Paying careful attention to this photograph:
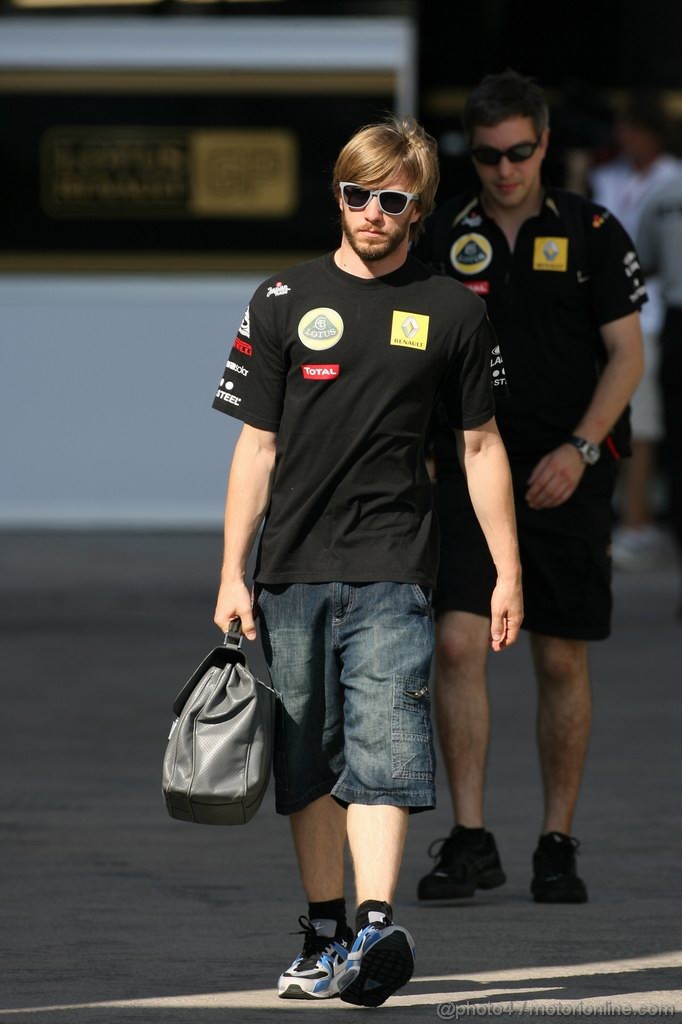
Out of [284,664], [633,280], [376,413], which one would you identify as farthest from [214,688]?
[633,280]

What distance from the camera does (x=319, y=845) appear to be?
473 cm

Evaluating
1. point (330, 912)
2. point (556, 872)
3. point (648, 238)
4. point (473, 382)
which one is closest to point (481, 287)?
point (473, 382)

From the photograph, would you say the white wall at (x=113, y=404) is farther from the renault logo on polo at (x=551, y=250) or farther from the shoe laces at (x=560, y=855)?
the shoe laces at (x=560, y=855)

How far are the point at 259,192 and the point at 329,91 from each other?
669mm

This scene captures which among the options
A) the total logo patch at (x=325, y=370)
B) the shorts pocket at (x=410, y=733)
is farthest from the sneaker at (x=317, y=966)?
the total logo patch at (x=325, y=370)

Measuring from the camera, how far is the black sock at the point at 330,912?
15.5 feet

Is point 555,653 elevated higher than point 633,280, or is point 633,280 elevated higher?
point 633,280

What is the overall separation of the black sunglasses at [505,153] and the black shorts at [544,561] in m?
0.80

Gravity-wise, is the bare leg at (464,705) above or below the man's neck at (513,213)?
below

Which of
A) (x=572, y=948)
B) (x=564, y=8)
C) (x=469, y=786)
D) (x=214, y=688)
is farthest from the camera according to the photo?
(x=564, y=8)

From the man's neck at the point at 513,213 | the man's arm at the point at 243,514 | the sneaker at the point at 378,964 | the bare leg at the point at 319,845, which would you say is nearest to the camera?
the sneaker at the point at 378,964

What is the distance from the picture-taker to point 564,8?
1163cm

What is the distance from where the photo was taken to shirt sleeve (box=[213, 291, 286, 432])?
4617mm

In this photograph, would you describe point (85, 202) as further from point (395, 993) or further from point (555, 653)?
point (395, 993)
